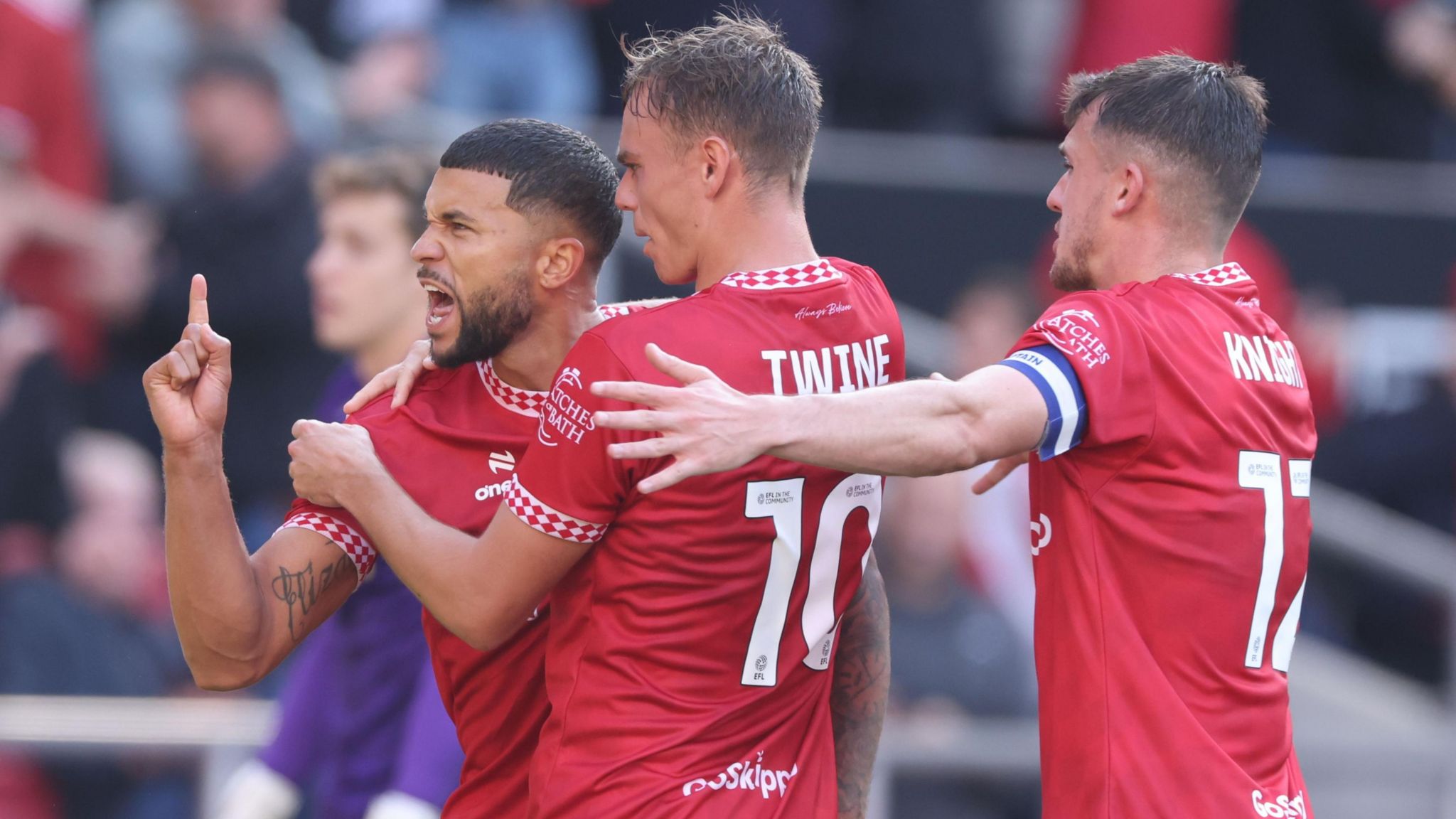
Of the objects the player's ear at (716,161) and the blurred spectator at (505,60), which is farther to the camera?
the blurred spectator at (505,60)

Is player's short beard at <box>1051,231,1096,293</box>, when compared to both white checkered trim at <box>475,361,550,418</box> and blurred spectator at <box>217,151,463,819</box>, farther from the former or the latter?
blurred spectator at <box>217,151,463,819</box>

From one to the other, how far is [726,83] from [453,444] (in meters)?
0.87

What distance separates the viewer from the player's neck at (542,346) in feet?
11.0

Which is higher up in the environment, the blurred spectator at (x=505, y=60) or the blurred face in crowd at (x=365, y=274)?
the blurred spectator at (x=505, y=60)

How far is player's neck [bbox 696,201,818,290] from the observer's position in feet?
10.2

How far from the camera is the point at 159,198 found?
7.04m

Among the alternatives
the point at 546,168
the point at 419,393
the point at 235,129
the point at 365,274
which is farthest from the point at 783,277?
the point at 235,129

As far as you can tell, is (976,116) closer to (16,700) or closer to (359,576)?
(16,700)

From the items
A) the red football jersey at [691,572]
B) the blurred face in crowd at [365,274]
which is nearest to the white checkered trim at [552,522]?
the red football jersey at [691,572]

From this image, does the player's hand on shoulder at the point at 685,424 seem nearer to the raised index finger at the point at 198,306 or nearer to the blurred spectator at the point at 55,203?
the raised index finger at the point at 198,306

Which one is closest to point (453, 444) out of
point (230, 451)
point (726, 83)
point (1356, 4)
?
point (726, 83)

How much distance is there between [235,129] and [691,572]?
464 cm

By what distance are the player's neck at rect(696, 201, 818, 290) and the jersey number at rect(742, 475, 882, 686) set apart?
41 centimetres

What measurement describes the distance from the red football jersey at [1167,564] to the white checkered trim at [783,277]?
375 mm
